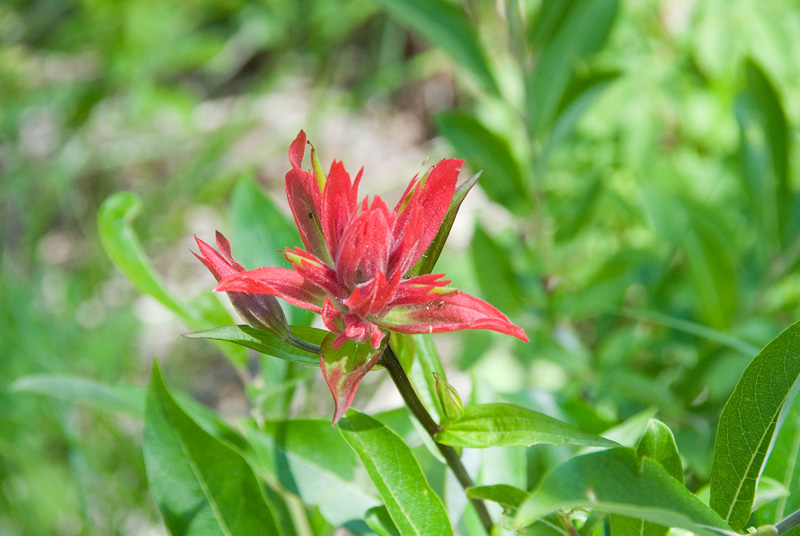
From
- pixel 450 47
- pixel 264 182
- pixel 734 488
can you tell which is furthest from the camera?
pixel 264 182

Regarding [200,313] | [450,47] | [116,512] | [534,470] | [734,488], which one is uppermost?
[450,47]

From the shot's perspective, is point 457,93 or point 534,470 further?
point 457,93

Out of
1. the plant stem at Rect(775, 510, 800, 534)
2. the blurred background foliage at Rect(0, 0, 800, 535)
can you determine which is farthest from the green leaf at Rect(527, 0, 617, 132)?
the plant stem at Rect(775, 510, 800, 534)

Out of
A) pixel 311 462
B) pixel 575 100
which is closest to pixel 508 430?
pixel 311 462

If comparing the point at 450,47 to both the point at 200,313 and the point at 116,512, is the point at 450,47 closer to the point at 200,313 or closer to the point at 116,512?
the point at 200,313

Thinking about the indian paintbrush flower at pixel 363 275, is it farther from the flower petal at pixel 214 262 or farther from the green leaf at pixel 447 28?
the green leaf at pixel 447 28

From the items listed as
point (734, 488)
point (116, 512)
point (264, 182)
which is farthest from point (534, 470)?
point (264, 182)

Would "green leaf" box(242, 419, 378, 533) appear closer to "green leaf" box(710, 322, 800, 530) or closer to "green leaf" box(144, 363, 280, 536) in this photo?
"green leaf" box(144, 363, 280, 536)
